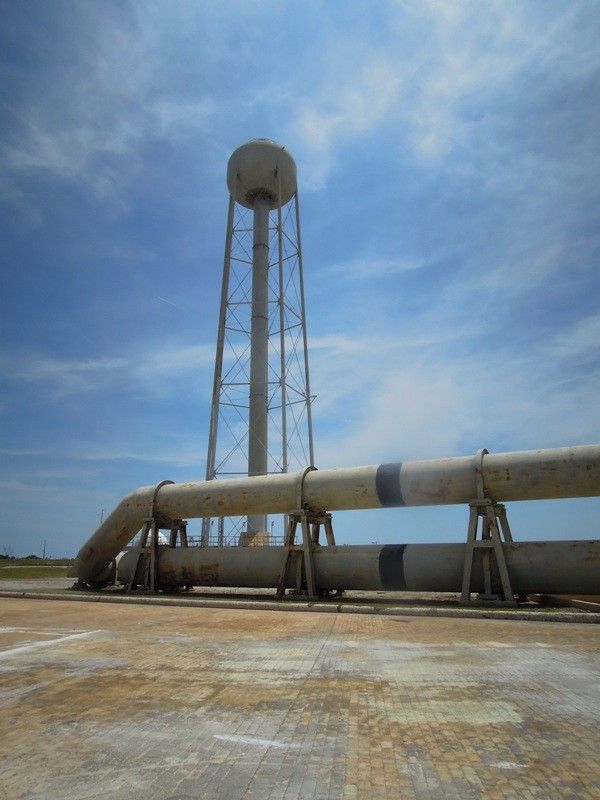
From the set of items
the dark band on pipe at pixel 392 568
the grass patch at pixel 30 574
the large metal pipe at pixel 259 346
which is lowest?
the dark band on pipe at pixel 392 568

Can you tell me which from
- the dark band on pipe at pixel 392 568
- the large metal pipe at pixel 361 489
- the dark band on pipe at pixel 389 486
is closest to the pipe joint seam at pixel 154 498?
the large metal pipe at pixel 361 489

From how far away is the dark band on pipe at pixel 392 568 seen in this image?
13.7 meters

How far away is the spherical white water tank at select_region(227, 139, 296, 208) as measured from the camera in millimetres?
29859

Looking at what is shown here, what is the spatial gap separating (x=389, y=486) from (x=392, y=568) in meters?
1.95

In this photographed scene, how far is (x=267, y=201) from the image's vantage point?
31188mm

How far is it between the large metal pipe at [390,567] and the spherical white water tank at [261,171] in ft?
64.8

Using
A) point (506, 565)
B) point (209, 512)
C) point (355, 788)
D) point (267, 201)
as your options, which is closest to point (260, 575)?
point (209, 512)

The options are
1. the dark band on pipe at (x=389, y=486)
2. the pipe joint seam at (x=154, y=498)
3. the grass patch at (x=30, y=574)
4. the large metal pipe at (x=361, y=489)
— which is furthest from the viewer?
the grass patch at (x=30, y=574)

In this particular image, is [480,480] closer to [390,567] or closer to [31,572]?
[390,567]

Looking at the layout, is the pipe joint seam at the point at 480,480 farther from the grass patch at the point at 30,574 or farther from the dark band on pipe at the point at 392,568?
the grass patch at the point at 30,574

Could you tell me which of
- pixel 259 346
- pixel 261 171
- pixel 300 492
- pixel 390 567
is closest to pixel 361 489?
pixel 300 492

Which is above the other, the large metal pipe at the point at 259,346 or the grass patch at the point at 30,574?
the large metal pipe at the point at 259,346

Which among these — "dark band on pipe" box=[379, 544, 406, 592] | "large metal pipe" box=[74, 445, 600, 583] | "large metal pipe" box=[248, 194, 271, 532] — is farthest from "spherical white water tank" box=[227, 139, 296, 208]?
"dark band on pipe" box=[379, 544, 406, 592]

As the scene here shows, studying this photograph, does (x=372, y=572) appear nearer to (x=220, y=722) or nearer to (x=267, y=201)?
(x=220, y=722)
